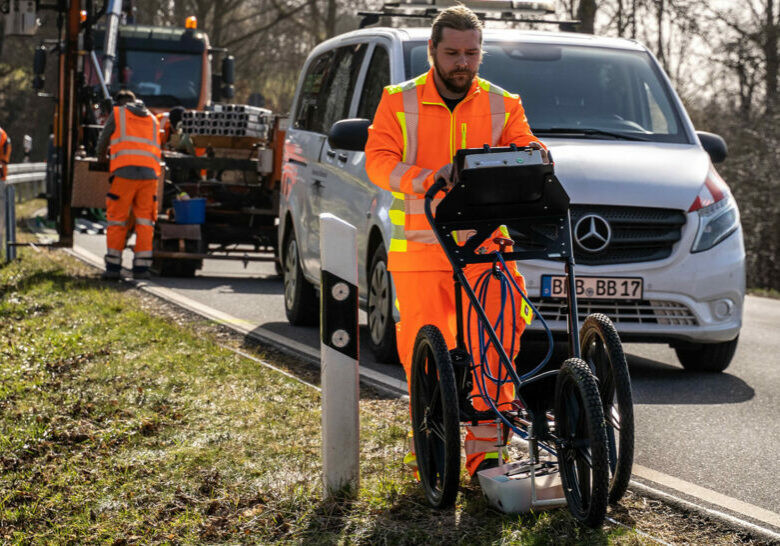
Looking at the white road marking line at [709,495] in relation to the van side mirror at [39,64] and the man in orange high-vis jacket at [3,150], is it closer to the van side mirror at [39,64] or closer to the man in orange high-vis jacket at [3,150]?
the man in orange high-vis jacket at [3,150]

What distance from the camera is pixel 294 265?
412 inches

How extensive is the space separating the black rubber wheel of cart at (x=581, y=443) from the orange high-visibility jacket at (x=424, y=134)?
2.97 ft

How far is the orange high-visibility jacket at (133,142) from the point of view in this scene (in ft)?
45.8

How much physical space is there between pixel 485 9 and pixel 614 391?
21.2ft

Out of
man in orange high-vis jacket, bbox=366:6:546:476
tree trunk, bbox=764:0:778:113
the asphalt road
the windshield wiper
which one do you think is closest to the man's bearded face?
man in orange high-vis jacket, bbox=366:6:546:476

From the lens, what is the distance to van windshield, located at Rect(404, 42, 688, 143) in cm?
865

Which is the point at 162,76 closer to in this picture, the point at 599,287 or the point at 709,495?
the point at 599,287

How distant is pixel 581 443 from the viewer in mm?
4238

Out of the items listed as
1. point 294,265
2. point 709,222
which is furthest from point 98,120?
point 709,222

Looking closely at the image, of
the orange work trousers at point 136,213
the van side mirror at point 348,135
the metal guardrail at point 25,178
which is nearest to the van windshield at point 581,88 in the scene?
the van side mirror at point 348,135

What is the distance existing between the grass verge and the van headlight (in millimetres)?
2175

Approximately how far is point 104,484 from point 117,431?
85 cm

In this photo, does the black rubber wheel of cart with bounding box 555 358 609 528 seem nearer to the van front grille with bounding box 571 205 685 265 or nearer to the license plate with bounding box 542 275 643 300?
the license plate with bounding box 542 275 643 300

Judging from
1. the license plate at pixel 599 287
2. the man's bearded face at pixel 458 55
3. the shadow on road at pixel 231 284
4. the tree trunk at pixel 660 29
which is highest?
the tree trunk at pixel 660 29
